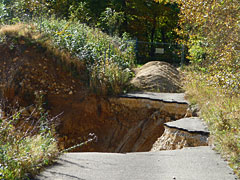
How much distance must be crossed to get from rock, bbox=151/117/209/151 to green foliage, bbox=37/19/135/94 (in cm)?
407

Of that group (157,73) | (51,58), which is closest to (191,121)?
(157,73)

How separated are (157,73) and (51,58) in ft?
12.9

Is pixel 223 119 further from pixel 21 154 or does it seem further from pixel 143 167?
pixel 21 154

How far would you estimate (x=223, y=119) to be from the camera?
8086mm

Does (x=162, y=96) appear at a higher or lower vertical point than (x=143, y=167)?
higher

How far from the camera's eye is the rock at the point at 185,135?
28.1ft

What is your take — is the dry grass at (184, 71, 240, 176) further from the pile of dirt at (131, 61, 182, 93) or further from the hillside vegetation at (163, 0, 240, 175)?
the pile of dirt at (131, 61, 182, 93)

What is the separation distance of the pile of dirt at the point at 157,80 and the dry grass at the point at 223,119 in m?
2.26

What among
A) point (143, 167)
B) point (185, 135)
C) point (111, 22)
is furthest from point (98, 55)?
point (143, 167)

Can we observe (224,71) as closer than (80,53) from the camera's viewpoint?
Yes

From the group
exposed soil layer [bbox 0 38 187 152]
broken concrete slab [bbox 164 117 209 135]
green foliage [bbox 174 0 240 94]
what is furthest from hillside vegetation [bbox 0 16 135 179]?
green foliage [bbox 174 0 240 94]

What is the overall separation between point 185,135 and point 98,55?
21.2ft

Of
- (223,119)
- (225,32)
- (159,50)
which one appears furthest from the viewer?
(159,50)

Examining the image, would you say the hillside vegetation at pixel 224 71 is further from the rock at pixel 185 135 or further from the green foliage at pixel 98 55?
the green foliage at pixel 98 55
